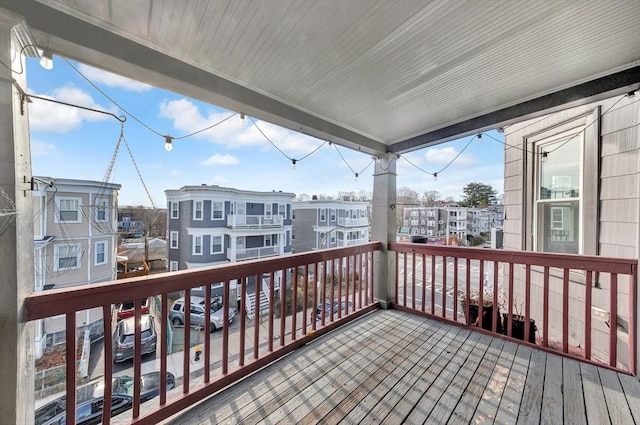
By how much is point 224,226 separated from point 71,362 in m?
1.59

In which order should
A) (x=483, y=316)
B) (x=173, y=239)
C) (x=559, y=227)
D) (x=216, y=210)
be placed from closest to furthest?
(x=173, y=239), (x=216, y=210), (x=483, y=316), (x=559, y=227)

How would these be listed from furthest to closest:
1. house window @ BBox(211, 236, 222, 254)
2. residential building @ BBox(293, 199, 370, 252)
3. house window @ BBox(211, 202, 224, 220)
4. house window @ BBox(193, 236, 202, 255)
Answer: residential building @ BBox(293, 199, 370, 252) < house window @ BBox(211, 202, 224, 220) < house window @ BBox(211, 236, 222, 254) < house window @ BBox(193, 236, 202, 255)

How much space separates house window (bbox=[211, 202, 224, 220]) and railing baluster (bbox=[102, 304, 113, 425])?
1.34 m

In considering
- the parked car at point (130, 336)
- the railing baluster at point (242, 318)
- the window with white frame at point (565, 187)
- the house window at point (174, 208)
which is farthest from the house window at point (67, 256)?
the window with white frame at point (565, 187)

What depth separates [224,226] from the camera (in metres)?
2.75

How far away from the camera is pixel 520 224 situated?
3650 mm

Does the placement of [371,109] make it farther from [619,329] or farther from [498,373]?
[619,329]

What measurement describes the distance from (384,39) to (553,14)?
982 millimetres

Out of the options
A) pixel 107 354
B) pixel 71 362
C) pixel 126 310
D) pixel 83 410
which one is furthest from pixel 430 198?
pixel 83 410

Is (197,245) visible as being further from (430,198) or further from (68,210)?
(430,198)

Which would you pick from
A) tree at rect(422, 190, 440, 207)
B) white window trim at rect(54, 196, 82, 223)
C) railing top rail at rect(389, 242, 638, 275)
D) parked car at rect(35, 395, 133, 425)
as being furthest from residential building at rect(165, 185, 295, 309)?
tree at rect(422, 190, 440, 207)

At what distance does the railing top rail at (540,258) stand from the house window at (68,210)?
131 inches

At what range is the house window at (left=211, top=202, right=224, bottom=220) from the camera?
2.66m

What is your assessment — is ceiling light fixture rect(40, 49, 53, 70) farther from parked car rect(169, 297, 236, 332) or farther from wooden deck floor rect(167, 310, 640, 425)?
wooden deck floor rect(167, 310, 640, 425)
